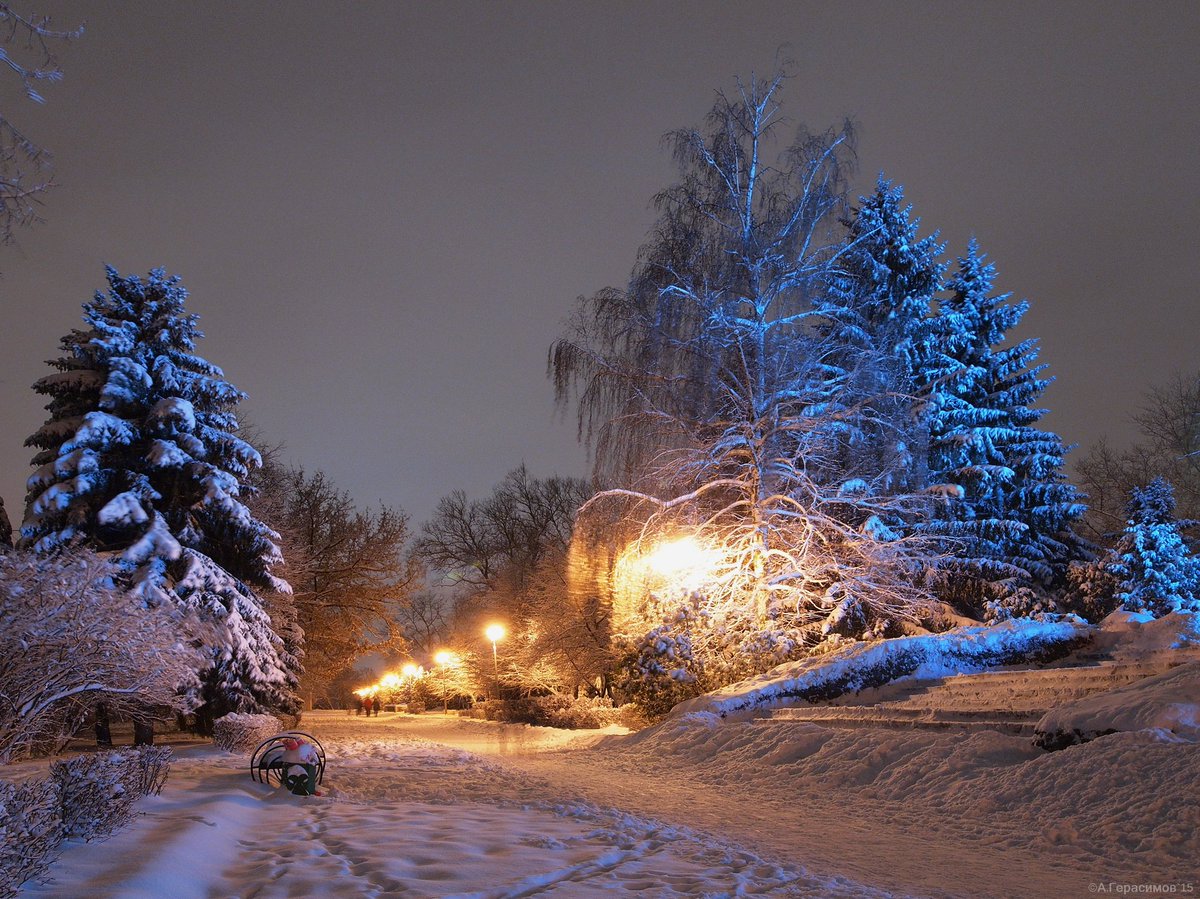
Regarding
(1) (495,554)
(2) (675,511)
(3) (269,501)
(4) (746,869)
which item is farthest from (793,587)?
(1) (495,554)

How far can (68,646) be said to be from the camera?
7.50m

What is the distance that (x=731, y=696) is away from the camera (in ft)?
46.5

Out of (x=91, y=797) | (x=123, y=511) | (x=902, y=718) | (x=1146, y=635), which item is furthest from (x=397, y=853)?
(x=1146, y=635)

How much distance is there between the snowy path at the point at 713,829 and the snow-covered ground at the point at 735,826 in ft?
0.08

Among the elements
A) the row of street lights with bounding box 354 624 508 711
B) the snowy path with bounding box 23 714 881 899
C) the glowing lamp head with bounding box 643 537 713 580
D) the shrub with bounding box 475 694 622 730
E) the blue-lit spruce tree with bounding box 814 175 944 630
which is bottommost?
the snowy path with bounding box 23 714 881 899

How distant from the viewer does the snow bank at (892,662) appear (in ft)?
46.4

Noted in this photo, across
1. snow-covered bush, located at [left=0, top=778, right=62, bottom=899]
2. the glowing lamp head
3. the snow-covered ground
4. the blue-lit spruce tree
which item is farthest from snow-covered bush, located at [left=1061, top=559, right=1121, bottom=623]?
snow-covered bush, located at [left=0, top=778, right=62, bottom=899]

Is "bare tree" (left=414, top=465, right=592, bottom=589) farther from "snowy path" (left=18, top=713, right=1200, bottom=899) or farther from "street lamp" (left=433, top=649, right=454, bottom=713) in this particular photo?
"snowy path" (left=18, top=713, right=1200, bottom=899)

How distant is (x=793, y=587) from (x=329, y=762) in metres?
9.85

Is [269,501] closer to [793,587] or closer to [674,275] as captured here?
[674,275]

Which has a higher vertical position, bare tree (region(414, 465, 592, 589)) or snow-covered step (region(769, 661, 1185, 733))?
bare tree (region(414, 465, 592, 589))

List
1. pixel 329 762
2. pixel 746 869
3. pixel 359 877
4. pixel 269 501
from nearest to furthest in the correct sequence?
pixel 359 877
pixel 746 869
pixel 329 762
pixel 269 501

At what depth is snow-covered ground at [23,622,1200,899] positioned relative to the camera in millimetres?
4730

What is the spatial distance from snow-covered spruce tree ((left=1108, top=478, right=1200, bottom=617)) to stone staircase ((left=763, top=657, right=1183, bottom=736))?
966cm
